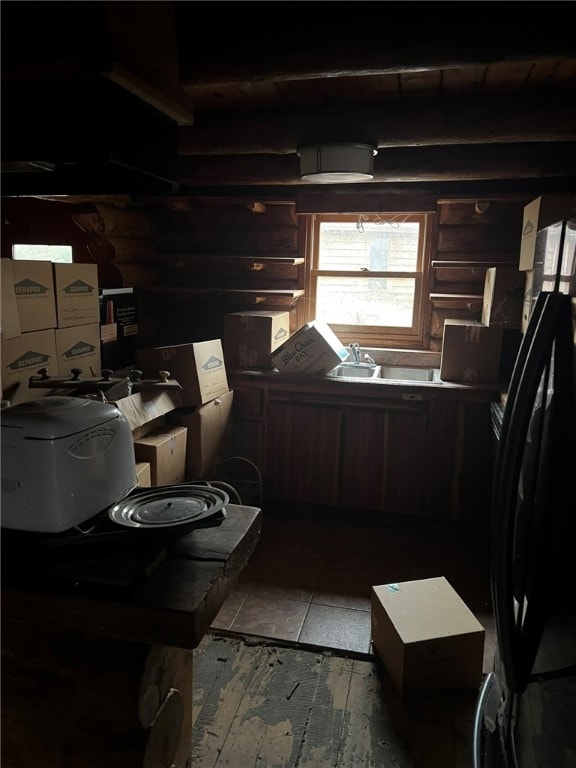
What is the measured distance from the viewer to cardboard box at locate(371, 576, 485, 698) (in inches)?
82.7

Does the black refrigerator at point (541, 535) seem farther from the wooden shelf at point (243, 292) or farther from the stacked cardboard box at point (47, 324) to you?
the wooden shelf at point (243, 292)

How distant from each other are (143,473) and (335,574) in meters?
1.14

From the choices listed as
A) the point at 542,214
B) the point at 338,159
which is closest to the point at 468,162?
the point at 542,214

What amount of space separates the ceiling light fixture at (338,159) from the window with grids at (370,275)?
1.47m

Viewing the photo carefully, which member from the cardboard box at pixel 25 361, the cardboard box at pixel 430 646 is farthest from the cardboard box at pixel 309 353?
the cardboard box at pixel 430 646

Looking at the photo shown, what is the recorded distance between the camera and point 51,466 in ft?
3.66

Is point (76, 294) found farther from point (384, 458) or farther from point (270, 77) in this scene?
point (384, 458)

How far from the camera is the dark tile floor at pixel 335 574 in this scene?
254cm

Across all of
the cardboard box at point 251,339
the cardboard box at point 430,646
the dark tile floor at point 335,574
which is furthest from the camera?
the cardboard box at point 251,339

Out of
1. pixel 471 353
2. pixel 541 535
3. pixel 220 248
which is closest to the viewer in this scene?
pixel 541 535

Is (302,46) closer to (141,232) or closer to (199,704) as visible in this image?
(199,704)

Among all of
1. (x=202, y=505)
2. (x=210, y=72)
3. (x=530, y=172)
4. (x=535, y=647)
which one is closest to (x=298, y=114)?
(x=210, y=72)

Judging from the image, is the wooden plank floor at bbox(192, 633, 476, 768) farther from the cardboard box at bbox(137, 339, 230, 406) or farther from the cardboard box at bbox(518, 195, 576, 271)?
the cardboard box at bbox(518, 195, 576, 271)

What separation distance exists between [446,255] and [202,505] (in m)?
3.08
